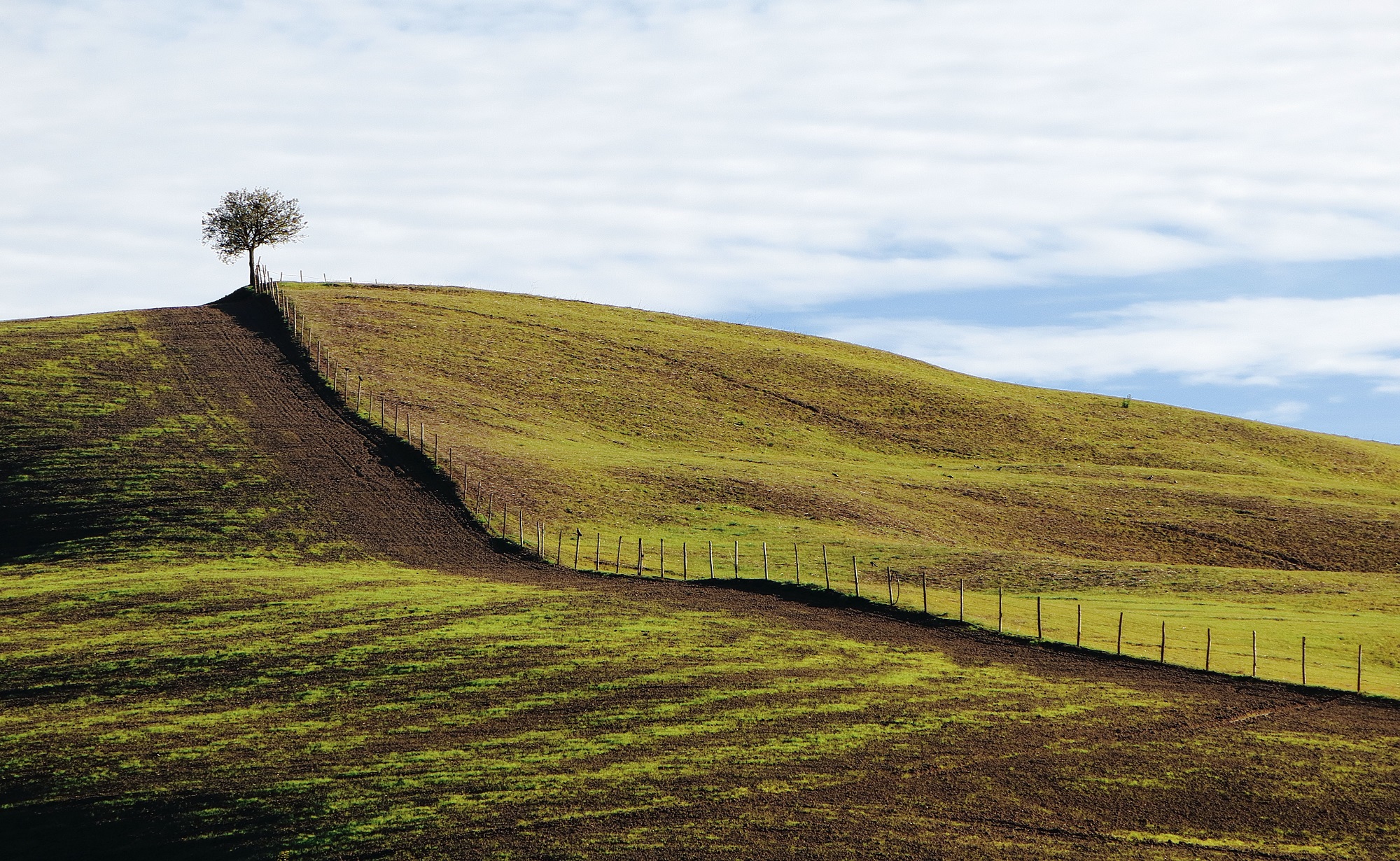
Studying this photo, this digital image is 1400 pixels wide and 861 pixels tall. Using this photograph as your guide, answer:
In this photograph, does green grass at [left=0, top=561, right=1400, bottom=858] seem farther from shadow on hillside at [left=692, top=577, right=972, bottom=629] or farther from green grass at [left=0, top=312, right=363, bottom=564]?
green grass at [left=0, top=312, right=363, bottom=564]

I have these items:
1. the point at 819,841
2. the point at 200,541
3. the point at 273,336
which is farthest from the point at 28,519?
the point at 819,841

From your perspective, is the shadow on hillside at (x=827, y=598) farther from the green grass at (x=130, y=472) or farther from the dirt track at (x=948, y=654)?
the green grass at (x=130, y=472)

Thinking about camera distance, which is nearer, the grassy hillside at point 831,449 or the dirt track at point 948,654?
the dirt track at point 948,654

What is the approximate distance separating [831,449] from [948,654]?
140 ft

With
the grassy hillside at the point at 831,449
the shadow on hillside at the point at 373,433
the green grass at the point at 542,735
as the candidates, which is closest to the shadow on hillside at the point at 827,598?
the green grass at the point at 542,735

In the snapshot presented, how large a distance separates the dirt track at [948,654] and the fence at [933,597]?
1.20 m

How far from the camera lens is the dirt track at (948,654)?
23344 mm

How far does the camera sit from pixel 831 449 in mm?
79062

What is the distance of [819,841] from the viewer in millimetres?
21609

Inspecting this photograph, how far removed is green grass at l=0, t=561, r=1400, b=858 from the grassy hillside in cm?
1758

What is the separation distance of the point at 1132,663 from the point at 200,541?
37.1m

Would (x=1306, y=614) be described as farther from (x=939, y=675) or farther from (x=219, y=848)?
(x=219, y=848)

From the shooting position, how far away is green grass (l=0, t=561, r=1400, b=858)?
22594mm

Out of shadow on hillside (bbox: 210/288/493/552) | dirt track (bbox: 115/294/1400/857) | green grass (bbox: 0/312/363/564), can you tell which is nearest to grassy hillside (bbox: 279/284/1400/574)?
shadow on hillside (bbox: 210/288/493/552)
